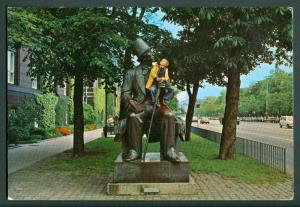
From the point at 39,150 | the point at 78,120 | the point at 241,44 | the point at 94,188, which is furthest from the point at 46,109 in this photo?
the point at 241,44

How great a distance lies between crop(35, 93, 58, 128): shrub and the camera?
384 inches

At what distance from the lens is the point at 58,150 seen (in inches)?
390

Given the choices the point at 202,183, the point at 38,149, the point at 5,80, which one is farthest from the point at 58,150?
the point at 202,183

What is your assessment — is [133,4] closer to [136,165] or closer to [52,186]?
[136,165]

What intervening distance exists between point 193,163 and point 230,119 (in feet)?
4.31

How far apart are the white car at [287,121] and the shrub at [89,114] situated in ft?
11.7

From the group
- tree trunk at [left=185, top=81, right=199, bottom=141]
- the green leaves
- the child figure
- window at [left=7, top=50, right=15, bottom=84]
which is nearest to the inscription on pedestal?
the child figure

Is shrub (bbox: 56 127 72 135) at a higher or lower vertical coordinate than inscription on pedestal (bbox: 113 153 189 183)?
higher

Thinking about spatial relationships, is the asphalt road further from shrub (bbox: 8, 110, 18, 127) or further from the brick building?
shrub (bbox: 8, 110, 18, 127)

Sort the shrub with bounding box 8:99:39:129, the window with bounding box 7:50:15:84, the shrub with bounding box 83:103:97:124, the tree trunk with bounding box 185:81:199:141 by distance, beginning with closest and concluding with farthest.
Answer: the window with bounding box 7:50:15:84 → the shrub with bounding box 8:99:39:129 → the tree trunk with bounding box 185:81:199:141 → the shrub with bounding box 83:103:97:124

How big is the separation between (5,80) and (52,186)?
1.97 metres

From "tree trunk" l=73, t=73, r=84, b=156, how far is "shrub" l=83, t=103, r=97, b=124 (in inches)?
3.6

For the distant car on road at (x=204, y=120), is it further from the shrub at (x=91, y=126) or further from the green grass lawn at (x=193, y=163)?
the shrub at (x=91, y=126)

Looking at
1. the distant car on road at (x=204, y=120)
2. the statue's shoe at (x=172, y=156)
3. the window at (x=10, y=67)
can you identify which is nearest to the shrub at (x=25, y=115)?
the window at (x=10, y=67)
